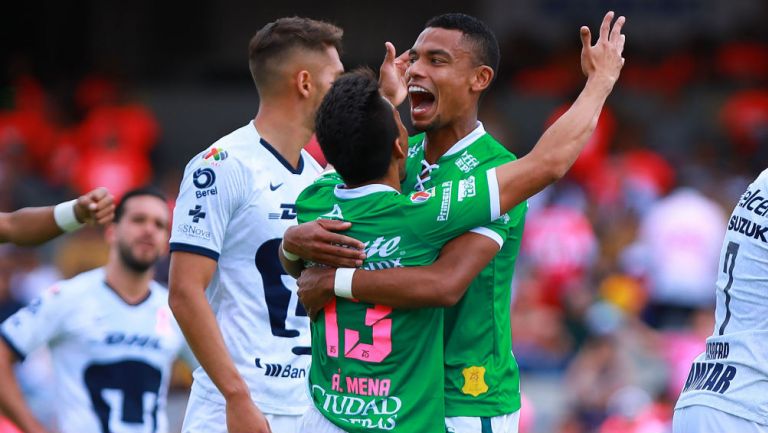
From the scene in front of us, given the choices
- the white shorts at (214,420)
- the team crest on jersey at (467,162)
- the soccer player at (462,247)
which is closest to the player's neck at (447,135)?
the soccer player at (462,247)

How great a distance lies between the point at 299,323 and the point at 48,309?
2.14 meters

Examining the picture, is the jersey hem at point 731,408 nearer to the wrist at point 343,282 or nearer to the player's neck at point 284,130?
the wrist at point 343,282

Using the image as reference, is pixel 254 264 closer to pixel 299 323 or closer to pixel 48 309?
pixel 299 323

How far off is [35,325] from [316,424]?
117 inches

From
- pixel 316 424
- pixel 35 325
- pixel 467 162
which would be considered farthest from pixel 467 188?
pixel 35 325

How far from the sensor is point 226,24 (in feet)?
64.5

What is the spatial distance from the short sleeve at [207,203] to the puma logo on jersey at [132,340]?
1.94 meters

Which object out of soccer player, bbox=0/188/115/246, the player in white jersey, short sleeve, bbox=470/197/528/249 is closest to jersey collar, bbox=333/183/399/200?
short sleeve, bbox=470/197/528/249

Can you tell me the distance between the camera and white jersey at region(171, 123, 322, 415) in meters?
5.37

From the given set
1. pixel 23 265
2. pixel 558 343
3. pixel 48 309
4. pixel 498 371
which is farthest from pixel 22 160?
pixel 498 371

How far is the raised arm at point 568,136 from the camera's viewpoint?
4.46 metres

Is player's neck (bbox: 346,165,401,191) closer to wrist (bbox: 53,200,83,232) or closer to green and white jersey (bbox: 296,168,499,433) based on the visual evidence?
green and white jersey (bbox: 296,168,499,433)

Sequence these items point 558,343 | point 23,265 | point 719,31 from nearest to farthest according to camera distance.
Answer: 1. point 558,343
2. point 23,265
3. point 719,31

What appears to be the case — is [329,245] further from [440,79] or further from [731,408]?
[731,408]
